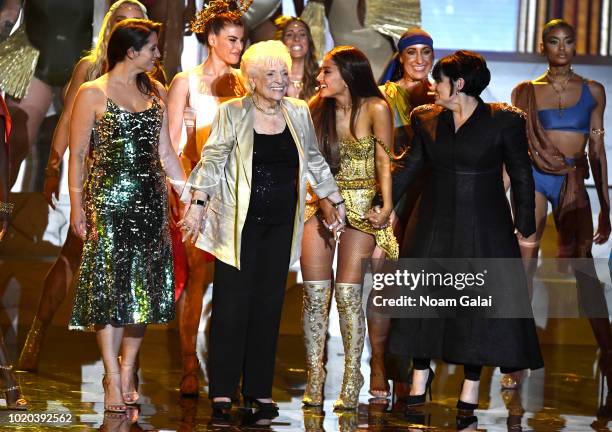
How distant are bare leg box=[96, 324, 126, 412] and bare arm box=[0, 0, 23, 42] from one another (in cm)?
349

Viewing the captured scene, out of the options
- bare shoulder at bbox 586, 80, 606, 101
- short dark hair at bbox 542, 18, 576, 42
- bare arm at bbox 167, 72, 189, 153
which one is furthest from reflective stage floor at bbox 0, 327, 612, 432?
short dark hair at bbox 542, 18, 576, 42

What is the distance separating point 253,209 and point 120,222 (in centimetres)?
60

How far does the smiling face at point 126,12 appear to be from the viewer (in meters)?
5.88

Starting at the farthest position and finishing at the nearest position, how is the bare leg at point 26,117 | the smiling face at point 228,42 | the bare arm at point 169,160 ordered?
the bare leg at point 26,117 → the smiling face at point 228,42 → the bare arm at point 169,160

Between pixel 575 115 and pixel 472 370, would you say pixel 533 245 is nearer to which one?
pixel 575 115

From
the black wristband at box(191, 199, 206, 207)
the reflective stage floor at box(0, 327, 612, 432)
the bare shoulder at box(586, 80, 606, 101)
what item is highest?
the bare shoulder at box(586, 80, 606, 101)

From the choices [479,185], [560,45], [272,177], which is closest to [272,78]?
[272,177]

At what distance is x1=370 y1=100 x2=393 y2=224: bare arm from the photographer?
552 cm

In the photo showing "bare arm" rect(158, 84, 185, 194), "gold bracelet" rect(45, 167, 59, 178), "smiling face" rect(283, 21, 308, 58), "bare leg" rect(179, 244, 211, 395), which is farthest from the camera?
"smiling face" rect(283, 21, 308, 58)

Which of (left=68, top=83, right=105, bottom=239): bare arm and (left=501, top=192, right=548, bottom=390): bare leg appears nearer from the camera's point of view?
(left=68, top=83, right=105, bottom=239): bare arm

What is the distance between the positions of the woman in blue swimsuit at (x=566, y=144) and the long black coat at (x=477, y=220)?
122 centimetres

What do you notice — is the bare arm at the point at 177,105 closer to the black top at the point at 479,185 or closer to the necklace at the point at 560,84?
the black top at the point at 479,185

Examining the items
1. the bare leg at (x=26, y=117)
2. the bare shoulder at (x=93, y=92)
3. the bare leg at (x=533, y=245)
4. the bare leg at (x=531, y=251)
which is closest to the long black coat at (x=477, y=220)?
the bare leg at (x=531, y=251)

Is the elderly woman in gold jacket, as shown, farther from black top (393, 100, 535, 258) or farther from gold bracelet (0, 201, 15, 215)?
gold bracelet (0, 201, 15, 215)
